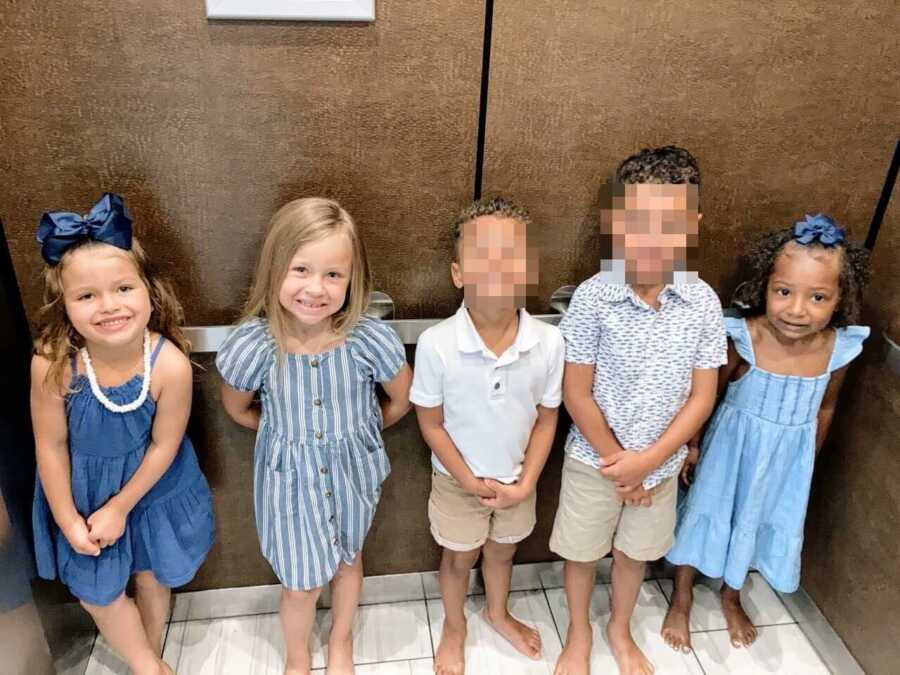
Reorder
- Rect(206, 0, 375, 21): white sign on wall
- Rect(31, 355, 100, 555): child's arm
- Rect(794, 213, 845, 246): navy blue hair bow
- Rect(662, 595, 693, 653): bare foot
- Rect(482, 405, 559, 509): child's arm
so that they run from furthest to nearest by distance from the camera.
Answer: Rect(662, 595, 693, 653): bare foot < Rect(482, 405, 559, 509): child's arm < Rect(794, 213, 845, 246): navy blue hair bow < Rect(31, 355, 100, 555): child's arm < Rect(206, 0, 375, 21): white sign on wall

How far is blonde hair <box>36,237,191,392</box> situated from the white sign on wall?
1.35ft

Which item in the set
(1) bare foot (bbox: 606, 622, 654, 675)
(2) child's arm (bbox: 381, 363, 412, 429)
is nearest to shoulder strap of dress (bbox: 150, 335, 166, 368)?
(2) child's arm (bbox: 381, 363, 412, 429)

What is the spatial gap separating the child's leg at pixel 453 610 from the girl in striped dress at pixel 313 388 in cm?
25

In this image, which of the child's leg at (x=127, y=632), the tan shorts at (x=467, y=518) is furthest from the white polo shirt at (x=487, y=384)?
the child's leg at (x=127, y=632)

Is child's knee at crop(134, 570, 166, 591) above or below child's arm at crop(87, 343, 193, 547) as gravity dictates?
below

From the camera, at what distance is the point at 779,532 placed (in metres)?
1.72

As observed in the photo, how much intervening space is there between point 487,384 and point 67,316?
0.75 metres

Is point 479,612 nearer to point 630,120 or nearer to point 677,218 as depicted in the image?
point 677,218

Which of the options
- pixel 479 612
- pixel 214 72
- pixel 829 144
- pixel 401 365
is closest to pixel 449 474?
pixel 401 365

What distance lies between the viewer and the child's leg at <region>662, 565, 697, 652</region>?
6.17 ft

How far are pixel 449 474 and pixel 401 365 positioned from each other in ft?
0.88

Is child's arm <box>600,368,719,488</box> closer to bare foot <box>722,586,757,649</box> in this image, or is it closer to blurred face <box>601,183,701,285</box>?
blurred face <box>601,183,701,285</box>

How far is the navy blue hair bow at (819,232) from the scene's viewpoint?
146 centimetres

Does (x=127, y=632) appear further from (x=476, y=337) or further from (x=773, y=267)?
(x=773, y=267)
